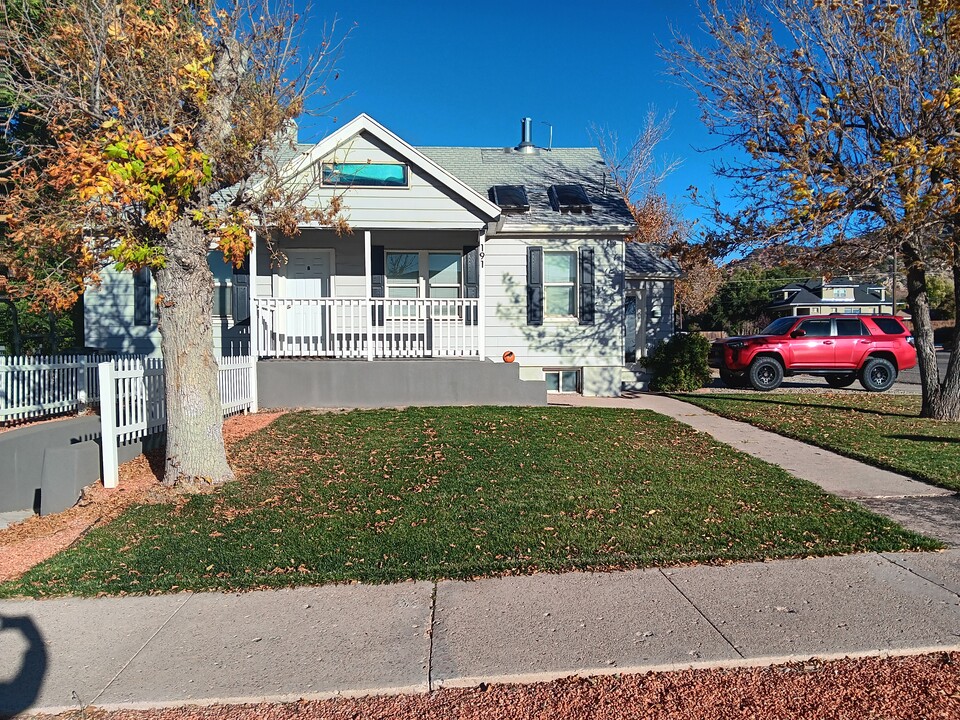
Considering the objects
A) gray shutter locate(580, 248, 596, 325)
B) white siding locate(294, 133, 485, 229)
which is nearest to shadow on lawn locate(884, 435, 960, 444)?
gray shutter locate(580, 248, 596, 325)

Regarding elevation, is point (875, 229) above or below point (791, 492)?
above

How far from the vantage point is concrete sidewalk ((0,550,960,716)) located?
323 centimetres

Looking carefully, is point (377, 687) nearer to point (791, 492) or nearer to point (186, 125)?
point (791, 492)

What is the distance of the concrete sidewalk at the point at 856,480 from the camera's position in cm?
556

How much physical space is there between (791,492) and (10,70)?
8755 mm

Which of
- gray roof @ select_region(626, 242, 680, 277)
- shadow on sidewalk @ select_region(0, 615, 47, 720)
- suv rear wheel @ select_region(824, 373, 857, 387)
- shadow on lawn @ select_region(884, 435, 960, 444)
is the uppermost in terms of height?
gray roof @ select_region(626, 242, 680, 277)

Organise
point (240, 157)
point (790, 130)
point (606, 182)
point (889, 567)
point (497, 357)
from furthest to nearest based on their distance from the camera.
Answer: point (606, 182)
point (497, 357)
point (790, 130)
point (240, 157)
point (889, 567)

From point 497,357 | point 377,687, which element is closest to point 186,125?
point 377,687

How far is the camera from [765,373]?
15633mm

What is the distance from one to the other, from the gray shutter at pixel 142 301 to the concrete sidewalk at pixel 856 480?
36.1ft

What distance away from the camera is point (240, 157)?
6.70 m

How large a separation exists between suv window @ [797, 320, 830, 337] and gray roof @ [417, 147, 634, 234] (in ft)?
18.0

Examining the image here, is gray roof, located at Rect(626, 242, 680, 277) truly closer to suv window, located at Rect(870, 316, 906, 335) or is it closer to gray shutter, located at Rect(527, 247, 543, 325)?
suv window, located at Rect(870, 316, 906, 335)

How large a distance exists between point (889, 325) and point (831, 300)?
36885 millimetres
